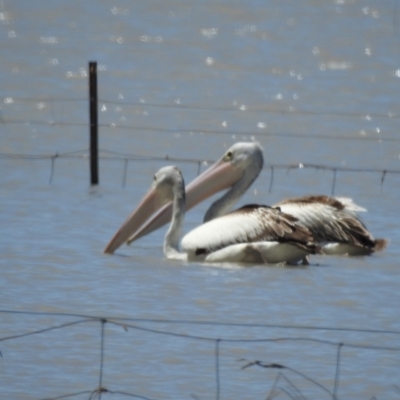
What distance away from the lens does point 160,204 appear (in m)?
10.3

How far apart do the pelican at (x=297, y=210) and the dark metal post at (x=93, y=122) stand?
2.05 m

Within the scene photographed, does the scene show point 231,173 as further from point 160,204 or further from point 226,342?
point 226,342

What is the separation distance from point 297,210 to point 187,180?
12.2 feet

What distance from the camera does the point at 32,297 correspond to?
827 cm

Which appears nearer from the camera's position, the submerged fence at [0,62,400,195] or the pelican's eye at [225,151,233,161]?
the pelican's eye at [225,151,233,161]

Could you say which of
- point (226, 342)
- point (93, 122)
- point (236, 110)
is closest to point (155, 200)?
point (93, 122)

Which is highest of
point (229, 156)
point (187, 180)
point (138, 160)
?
point (229, 156)

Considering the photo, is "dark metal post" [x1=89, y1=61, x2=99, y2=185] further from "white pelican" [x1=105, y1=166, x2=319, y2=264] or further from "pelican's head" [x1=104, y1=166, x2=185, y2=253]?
"white pelican" [x1=105, y1=166, x2=319, y2=264]

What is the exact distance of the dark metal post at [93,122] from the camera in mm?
12374

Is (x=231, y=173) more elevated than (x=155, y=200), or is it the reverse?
(x=231, y=173)

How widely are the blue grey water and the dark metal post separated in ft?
0.47

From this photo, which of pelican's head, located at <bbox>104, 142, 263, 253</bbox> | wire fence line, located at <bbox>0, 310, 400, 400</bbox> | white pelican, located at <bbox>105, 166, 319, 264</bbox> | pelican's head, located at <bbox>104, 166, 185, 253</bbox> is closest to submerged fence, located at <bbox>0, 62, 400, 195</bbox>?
pelican's head, located at <bbox>104, 142, 263, 253</bbox>

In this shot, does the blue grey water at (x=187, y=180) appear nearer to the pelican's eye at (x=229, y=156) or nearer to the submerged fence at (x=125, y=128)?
the submerged fence at (x=125, y=128)

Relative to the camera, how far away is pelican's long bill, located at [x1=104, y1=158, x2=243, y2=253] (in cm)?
1009
